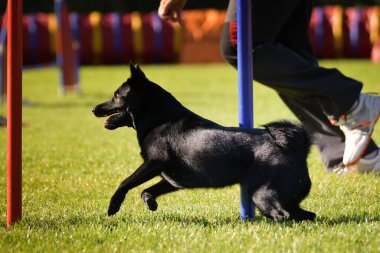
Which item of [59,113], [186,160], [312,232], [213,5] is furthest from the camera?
[213,5]

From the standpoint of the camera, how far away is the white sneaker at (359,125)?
425 centimetres

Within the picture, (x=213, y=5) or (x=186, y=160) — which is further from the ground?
(x=186, y=160)

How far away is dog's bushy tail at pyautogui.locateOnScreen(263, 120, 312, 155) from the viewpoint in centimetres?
300

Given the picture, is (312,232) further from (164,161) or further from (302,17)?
(302,17)

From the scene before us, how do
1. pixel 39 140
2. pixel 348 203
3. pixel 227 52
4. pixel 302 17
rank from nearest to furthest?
pixel 348 203, pixel 227 52, pixel 302 17, pixel 39 140

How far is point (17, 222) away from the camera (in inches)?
120

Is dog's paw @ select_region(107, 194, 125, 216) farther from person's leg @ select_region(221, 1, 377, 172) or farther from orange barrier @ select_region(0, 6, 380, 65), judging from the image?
orange barrier @ select_region(0, 6, 380, 65)

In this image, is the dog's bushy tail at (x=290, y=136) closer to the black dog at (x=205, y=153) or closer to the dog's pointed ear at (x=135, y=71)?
the black dog at (x=205, y=153)

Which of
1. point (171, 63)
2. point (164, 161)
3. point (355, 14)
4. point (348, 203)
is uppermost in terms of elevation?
point (164, 161)

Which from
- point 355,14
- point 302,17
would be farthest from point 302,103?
point 355,14

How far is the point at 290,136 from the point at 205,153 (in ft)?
1.36

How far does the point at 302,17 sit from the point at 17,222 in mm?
2392

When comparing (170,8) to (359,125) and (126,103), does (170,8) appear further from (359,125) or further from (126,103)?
(359,125)

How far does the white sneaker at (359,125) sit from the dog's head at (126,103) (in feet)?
5.17
